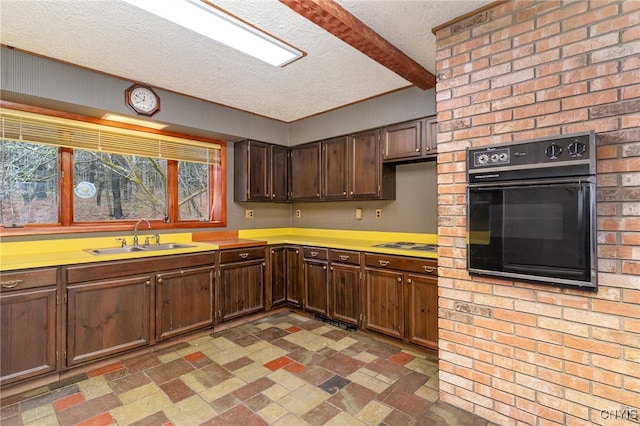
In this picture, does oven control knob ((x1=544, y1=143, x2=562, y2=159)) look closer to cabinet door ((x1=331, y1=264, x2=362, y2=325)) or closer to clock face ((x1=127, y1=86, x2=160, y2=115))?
cabinet door ((x1=331, y1=264, x2=362, y2=325))

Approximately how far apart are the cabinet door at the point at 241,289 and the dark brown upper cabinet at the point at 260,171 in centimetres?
95

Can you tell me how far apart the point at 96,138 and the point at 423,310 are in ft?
11.5

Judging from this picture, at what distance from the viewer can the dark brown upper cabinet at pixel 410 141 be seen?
309 cm

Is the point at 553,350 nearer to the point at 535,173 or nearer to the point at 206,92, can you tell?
the point at 535,173

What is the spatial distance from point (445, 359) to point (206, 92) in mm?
3240

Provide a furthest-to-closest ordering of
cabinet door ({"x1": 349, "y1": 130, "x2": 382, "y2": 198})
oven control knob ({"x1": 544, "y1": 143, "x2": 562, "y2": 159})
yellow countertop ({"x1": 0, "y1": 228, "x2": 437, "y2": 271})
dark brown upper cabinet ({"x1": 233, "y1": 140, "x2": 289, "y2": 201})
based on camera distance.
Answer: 1. dark brown upper cabinet ({"x1": 233, "y1": 140, "x2": 289, "y2": 201})
2. cabinet door ({"x1": 349, "y1": 130, "x2": 382, "y2": 198})
3. yellow countertop ({"x1": 0, "y1": 228, "x2": 437, "y2": 271})
4. oven control knob ({"x1": 544, "y1": 143, "x2": 562, "y2": 159})

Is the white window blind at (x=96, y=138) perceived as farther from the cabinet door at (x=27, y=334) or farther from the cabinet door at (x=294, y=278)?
the cabinet door at (x=294, y=278)

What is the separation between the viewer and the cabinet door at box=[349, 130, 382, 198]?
139 inches

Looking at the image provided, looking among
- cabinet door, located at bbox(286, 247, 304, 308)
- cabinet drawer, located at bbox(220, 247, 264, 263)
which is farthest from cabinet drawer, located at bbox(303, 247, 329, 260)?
cabinet drawer, located at bbox(220, 247, 264, 263)

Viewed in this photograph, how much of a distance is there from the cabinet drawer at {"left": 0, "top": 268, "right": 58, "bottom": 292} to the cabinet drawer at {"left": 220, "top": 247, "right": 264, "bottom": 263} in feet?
4.59

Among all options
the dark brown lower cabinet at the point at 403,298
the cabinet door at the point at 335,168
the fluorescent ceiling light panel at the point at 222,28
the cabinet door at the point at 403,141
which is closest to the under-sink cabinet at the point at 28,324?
the fluorescent ceiling light panel at the point at 222,28

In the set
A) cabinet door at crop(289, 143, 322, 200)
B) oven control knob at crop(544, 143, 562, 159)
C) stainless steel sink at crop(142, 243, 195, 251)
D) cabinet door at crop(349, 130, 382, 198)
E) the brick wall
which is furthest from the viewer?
cabinet door at crop(289, 143, 322, 200)

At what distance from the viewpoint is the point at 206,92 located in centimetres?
A: 326

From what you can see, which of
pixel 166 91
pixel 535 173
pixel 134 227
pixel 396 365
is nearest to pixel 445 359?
pixel 396 365
